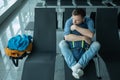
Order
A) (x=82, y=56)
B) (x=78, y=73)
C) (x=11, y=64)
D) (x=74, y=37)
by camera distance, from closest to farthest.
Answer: (x=78, y=73), (x=82, y=56), (x=74, y=37), (x=11, y=64)

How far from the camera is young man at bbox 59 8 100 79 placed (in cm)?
246

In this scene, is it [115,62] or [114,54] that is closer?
[115,62]

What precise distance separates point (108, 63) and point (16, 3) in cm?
475

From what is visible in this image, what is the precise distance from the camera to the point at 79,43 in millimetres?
2613

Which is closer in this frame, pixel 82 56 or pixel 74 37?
→ pixel 82 56

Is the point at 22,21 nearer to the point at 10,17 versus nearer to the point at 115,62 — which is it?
the point at 10,17

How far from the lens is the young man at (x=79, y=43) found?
8.08 ft

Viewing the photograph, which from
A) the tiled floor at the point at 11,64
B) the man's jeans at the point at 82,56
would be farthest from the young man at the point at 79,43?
the tiled floor at the point at 11,64

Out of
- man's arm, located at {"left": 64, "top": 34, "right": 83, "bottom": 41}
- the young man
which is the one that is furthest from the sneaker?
man's arm, located at {"left": 64, "top": 34, "right": 83, "bottom": 41}

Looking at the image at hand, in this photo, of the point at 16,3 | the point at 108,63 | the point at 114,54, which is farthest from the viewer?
the point at 16,3

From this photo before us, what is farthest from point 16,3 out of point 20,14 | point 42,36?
point 42,36

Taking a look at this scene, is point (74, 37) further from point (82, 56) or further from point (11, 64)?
point (11, 64)

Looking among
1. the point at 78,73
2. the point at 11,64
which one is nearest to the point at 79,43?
the point at 78,73

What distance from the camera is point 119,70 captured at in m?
2.45
